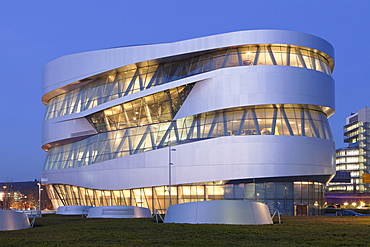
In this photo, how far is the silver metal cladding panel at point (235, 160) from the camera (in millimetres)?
51281

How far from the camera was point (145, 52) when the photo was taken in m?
58.3

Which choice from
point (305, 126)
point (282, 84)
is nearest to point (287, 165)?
point (305, 126)

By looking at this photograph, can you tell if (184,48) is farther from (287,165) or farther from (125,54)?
(287,165)

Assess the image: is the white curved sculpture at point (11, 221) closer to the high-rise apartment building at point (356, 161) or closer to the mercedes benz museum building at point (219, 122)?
the mercedes benz museum building at point (219, 122)

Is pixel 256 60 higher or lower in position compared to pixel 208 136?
higher

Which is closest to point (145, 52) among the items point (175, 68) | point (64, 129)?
point (175, 68)

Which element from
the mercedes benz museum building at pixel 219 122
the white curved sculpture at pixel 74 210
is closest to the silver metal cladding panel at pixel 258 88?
the mercedes benz museum building at pixel 219 122

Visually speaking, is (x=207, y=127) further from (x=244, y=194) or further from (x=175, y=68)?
(x=175, y=68)

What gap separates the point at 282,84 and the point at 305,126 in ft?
16.2

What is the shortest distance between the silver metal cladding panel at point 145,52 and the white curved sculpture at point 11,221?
1385 inches

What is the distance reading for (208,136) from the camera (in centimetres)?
5334

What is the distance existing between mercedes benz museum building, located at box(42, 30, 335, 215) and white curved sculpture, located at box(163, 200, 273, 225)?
2887 cm

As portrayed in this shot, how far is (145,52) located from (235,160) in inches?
633

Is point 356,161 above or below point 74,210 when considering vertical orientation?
above
